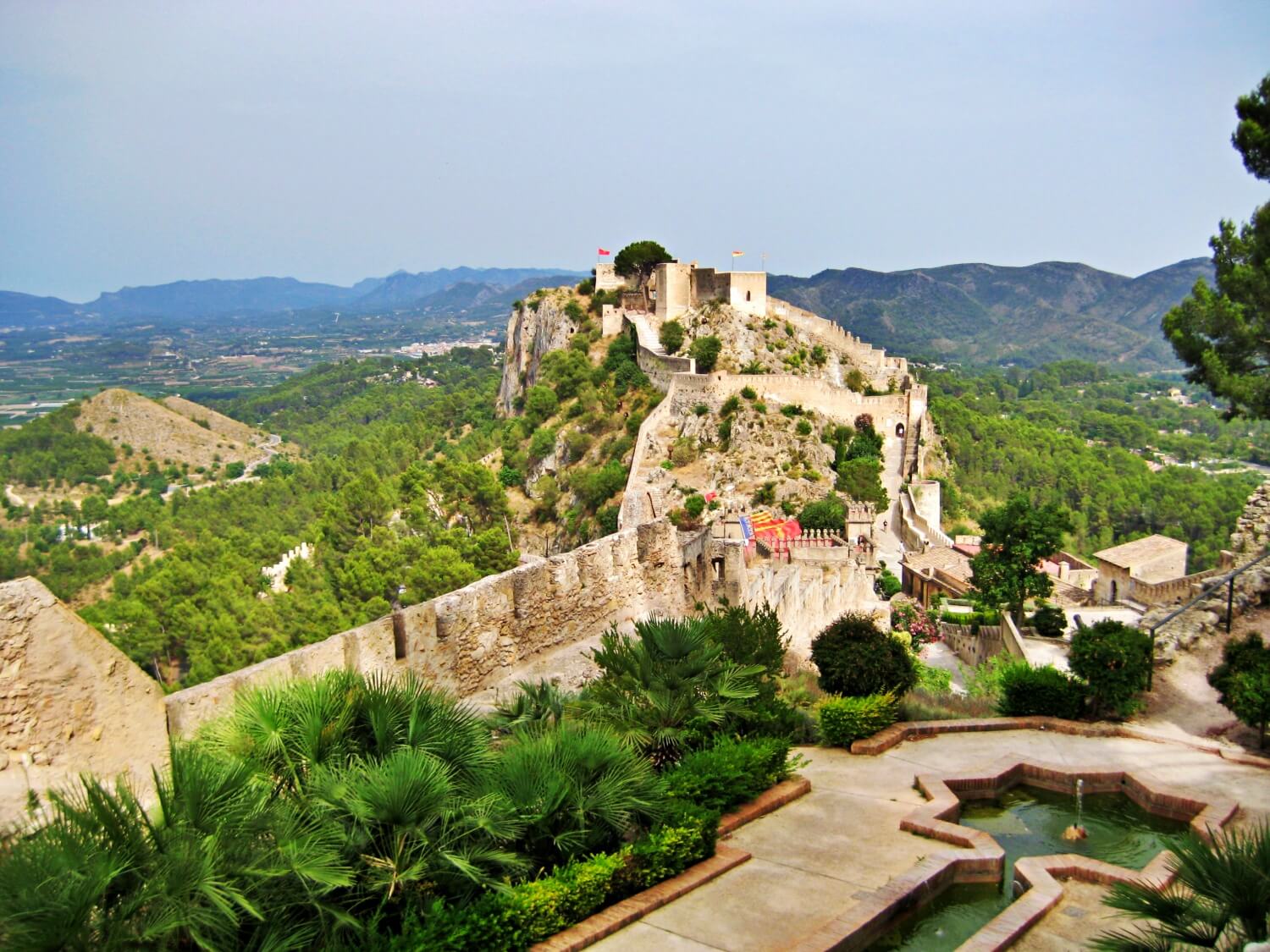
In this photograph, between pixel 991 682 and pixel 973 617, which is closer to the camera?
pixel 991 682

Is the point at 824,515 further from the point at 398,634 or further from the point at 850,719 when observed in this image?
the point at 398,634

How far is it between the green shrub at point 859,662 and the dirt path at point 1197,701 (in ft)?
8.59

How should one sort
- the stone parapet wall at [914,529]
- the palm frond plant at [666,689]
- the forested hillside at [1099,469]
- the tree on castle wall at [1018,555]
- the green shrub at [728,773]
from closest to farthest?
the green shrub at [728,773] < the palm frond plant at [666,689] < the tree on castle wall at [1018,555] < the stone parapet wall at [914,529] < the forested hillside at [1099,469]

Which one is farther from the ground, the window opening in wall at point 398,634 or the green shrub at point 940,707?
the window opening in wall at point 398,634

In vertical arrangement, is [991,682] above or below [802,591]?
below

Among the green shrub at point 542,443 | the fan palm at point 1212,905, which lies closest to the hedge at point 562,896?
the fan palm at point 1212,905

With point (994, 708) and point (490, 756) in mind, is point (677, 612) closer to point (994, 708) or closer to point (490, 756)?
point (994, 708)

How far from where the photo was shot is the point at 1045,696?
10.3 meters

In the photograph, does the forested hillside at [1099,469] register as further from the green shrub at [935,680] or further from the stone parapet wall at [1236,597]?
the stone parapet wall at [1236,597]

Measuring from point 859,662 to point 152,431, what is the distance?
11956cm

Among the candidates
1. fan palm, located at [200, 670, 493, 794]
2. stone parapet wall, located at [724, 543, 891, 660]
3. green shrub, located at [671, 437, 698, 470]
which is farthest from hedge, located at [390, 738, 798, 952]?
green shrub, located at [671, 437, 698, 470]

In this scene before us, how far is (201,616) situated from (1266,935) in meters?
40.4

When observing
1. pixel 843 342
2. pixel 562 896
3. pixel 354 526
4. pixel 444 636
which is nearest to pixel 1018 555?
pixel 444 636

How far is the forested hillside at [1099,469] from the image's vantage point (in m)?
66.9
